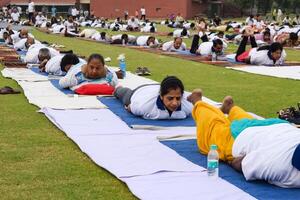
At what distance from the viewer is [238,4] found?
5850cm

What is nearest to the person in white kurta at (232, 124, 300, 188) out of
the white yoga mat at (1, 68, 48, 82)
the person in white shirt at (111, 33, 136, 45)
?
the white yoga mat at (1, 68, 48, 82)

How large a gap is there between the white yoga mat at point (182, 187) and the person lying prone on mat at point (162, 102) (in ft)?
6.53

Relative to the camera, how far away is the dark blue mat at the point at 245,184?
15.4ft

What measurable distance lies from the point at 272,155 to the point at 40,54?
10.1 meters

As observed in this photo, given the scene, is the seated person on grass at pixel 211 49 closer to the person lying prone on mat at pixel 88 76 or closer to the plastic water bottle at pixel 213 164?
the person lying prone on mat at pixel 88 76

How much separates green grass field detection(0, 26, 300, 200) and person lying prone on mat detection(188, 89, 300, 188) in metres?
1.06

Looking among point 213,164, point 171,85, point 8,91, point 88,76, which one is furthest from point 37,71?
point 213,164

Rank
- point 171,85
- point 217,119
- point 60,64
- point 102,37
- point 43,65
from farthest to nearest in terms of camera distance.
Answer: point 102,37, point 43,65, point 60,64, point 171,85, point 217,119

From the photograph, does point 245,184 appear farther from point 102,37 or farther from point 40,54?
point 102,37

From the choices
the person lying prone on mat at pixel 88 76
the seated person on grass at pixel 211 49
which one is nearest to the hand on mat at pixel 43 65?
the person lying prone on mat at pixel 88 76

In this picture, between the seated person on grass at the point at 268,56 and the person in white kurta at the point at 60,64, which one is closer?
the person in white kurta at the point at 60,64

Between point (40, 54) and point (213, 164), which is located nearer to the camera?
point (213, 164)

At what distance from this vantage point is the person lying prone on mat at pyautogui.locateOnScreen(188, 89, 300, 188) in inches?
188

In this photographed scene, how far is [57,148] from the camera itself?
632 cm
